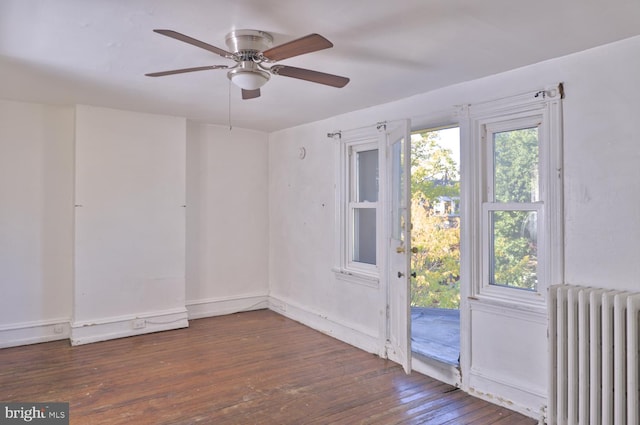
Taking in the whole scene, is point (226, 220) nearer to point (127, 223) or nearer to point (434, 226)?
point (127, 223)

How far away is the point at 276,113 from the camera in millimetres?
4434

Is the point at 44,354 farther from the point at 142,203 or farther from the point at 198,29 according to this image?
the point at 198,29

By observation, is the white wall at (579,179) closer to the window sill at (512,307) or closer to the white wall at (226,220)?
the window sill at (512,307)

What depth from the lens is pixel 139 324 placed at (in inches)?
176

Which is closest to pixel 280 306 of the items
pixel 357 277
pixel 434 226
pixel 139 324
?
pixel 357 277

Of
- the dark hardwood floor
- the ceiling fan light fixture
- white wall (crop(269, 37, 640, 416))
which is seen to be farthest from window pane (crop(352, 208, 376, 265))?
the ceiling fan light fixture

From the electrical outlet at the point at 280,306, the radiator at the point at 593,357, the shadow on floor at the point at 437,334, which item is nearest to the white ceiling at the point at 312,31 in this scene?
the radiator at the point at 593,357

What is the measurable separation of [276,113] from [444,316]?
3.31m

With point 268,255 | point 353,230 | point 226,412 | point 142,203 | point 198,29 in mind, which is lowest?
point 226,412

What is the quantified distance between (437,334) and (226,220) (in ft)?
9.62

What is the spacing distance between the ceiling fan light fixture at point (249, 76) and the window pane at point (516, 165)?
1805 mm

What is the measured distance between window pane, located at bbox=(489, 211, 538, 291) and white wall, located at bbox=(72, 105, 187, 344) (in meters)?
3.38

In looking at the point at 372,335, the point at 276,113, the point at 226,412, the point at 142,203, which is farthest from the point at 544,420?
the point at 142,203

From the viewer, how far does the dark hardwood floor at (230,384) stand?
2748mm
